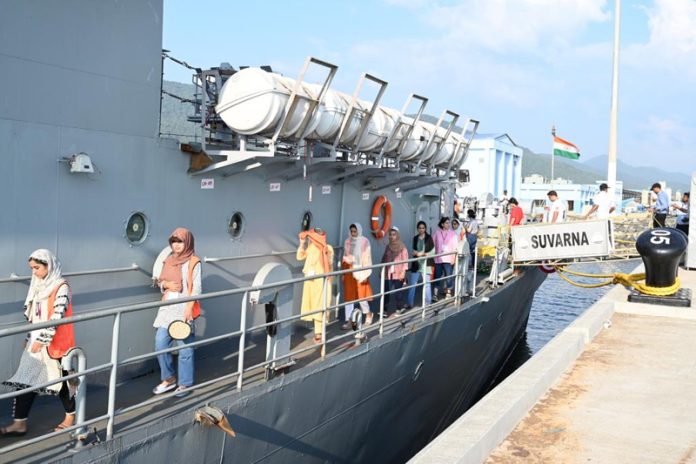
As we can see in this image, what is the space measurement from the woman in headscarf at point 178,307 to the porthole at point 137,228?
0.79 meters

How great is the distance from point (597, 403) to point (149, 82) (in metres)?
4.89

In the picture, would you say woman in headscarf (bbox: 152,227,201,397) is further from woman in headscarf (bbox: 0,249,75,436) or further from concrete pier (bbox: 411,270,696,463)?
concrete pier (bbox: 411,270,696,463)

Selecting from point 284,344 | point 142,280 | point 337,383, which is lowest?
point 337,383

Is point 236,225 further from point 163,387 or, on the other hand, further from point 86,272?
point 163,387

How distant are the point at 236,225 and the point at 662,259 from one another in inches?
228

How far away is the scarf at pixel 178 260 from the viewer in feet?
19.1

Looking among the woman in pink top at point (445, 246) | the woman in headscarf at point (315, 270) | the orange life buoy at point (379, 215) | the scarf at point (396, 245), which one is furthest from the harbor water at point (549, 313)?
the woman in headscarf at point (315, 270)

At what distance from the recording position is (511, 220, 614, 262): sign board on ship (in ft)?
35.8

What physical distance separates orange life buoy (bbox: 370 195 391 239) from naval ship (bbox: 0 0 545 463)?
4.84 ft

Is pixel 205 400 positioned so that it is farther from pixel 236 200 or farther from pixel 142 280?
pixel 236 200

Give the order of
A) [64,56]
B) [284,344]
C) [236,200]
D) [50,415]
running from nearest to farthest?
[50,415] < [64,56] < [284,344] < [236,200]

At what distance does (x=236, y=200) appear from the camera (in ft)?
25.9

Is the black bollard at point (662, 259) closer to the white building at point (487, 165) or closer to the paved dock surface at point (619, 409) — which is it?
the paved dock surface at point (619, 409)

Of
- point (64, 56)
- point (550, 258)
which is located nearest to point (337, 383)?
point (64, 56)
